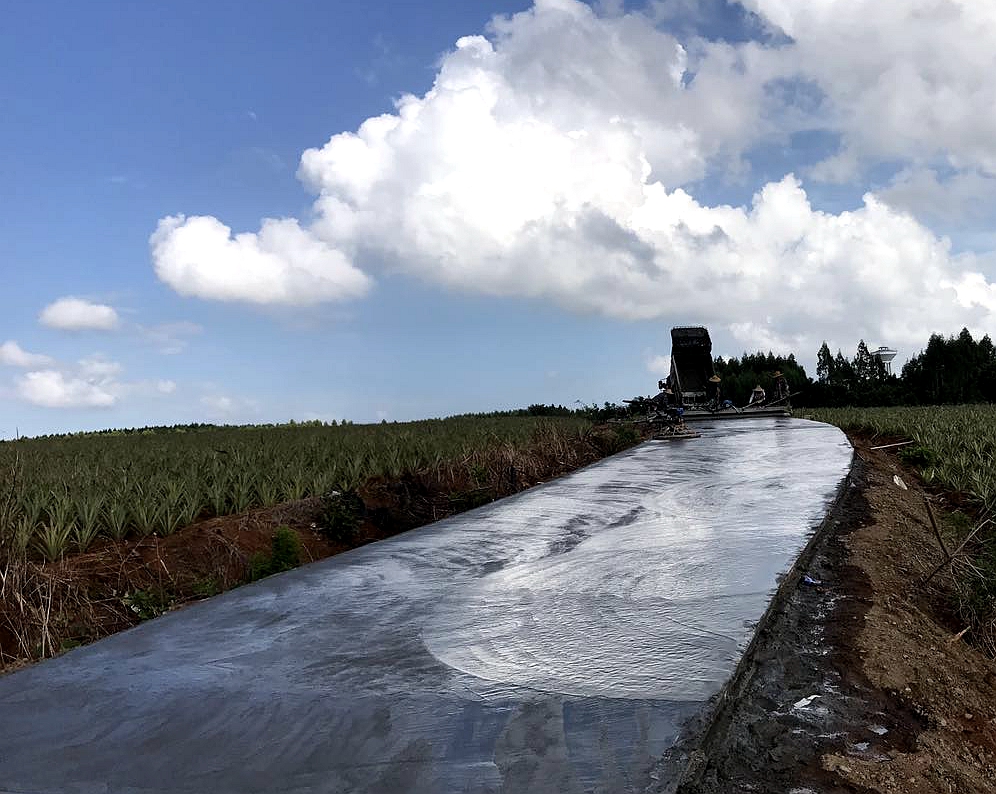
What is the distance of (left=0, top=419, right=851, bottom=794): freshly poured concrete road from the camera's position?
1.75 meters

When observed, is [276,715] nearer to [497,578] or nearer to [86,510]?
[497,578]

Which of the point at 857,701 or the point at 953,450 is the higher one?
the point at 953,450

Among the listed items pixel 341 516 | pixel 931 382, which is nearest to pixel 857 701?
pixel 341 516

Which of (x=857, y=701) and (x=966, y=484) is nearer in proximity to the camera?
(x=857, y=701)

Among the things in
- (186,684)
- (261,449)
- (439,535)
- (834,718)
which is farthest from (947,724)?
(261,449)

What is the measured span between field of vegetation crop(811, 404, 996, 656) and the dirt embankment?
13 cm

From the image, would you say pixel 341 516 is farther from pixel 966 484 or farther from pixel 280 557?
pixel 966 484

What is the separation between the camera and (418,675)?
2.25m

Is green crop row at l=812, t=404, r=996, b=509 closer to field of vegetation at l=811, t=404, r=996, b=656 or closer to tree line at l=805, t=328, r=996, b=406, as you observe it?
field of vegetation at l=811, t=404, r=996, b=656

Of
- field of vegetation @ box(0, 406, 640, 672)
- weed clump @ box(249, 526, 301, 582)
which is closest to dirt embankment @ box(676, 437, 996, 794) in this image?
weed clump @ box(249, 526, 301, 582)

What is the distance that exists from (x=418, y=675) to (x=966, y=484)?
7.75 meters

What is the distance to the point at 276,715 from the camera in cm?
205

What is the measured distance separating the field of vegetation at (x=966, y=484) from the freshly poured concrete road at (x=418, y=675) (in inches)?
33.6

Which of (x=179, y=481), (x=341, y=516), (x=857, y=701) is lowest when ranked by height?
(x=857, y=701)
